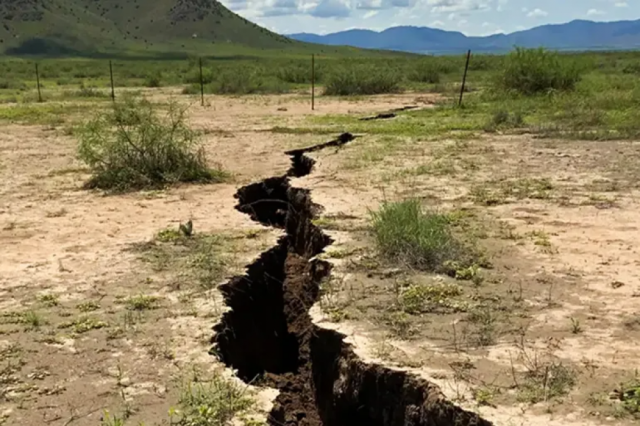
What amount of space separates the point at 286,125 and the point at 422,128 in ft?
9.78

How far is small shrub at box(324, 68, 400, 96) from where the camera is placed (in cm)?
2555

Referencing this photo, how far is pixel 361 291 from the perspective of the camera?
5445mm

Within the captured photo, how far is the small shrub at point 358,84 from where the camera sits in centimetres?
2555

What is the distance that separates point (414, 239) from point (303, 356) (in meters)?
1.29

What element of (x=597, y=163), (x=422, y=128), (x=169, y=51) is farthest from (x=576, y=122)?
(x=169, y=51)

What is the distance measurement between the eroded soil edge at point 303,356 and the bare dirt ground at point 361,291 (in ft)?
0.38

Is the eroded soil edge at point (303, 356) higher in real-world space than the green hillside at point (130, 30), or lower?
lower

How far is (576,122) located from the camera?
1476 cm

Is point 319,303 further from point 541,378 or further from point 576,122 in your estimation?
point 576,122

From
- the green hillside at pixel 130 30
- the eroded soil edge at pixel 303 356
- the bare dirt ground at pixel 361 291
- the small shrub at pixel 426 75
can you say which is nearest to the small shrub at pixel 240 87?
the small shrub at pixel 426 75

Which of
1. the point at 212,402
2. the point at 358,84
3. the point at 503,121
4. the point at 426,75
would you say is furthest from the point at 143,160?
the point at 426,75

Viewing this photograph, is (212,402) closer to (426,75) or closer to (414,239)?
(414,239)

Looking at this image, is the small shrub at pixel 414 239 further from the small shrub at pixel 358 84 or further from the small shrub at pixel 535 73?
the small shrub at pixel 358 84

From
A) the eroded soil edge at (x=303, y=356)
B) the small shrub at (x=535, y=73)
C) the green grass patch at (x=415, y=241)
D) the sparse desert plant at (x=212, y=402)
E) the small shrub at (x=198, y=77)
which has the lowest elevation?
the eroded soil edge at (x=303, y=356)
